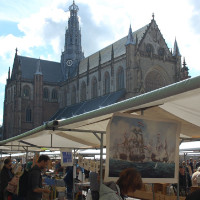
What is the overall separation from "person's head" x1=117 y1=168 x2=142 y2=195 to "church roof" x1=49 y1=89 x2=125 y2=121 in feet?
112

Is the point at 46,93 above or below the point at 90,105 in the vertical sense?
above

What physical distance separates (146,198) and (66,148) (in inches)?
107

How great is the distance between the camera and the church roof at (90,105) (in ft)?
129

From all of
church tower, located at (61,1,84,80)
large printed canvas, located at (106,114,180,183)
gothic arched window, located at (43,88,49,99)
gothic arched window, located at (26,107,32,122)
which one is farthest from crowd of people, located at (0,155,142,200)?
church tower, located at (61,1,84,80)

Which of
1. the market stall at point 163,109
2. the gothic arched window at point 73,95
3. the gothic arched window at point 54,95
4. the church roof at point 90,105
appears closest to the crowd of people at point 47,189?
the market stall at point 163,109

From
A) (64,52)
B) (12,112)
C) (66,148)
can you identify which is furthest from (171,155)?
(64,52)

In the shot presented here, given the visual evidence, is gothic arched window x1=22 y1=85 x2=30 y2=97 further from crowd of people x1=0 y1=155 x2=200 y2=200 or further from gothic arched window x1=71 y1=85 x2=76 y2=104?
crowd of people x1=0 y1=155 x2=200 y2=200

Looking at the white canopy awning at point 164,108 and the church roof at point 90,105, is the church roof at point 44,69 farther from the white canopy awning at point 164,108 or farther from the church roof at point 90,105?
the white canopy awning at point 164,108

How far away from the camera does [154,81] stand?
A: 131 feet

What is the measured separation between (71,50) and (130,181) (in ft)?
187

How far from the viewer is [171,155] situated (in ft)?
14.3

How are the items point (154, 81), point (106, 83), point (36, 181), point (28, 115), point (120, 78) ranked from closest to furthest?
point (36, 181), point (154, 81), point (120, 78), point (106, 83), point (28, 115)

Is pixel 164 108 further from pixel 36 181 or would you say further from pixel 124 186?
pixel 36 181

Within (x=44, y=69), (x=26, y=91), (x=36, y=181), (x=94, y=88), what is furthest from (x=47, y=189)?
(x=44, y=69)
